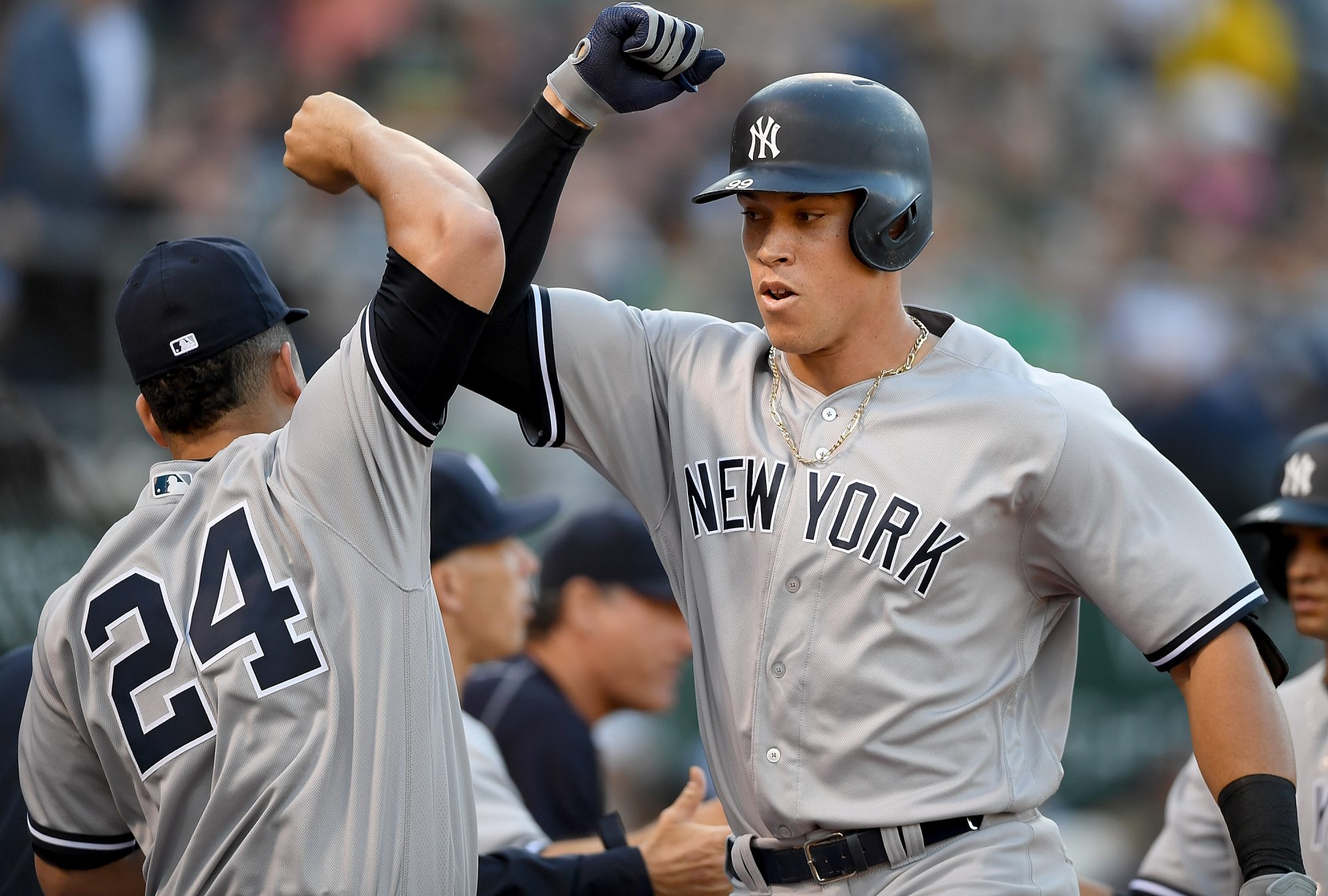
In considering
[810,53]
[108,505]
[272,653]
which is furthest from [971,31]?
[272,653]

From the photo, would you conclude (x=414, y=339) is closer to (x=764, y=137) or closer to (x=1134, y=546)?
(x=764, y=137)

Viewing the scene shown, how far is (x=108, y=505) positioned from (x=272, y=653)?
149 inches

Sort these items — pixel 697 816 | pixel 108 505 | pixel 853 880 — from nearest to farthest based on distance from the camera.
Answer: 1. pixel 853 880
2. pixel 697 816
3. pixel 108 505

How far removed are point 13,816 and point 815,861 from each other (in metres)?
1.70

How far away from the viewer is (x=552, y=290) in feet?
10.6

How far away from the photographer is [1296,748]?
413 cm

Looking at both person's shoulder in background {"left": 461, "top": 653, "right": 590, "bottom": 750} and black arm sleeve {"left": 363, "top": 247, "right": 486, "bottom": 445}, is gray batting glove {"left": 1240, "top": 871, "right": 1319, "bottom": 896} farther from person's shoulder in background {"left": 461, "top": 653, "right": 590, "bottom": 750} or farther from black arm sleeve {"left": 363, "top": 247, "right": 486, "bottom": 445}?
person's shoulder in background {"left": 461, "top": 653, "right": 590, "bottom": 750}

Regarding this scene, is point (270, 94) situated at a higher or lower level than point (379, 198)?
higher

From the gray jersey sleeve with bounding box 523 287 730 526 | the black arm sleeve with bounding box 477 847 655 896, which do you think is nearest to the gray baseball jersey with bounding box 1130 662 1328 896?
the black arm sleeve with bounding box 477 847 655 896

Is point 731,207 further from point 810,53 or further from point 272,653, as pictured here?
point 272,653

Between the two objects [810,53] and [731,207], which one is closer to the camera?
[731,207]

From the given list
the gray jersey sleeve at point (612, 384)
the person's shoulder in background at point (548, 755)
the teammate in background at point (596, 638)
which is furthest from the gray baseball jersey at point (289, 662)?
the teammate in background at point (596, 638)

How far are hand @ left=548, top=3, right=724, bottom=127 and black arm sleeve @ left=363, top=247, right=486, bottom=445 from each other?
561mm

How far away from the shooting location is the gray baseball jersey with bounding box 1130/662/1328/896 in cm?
400
